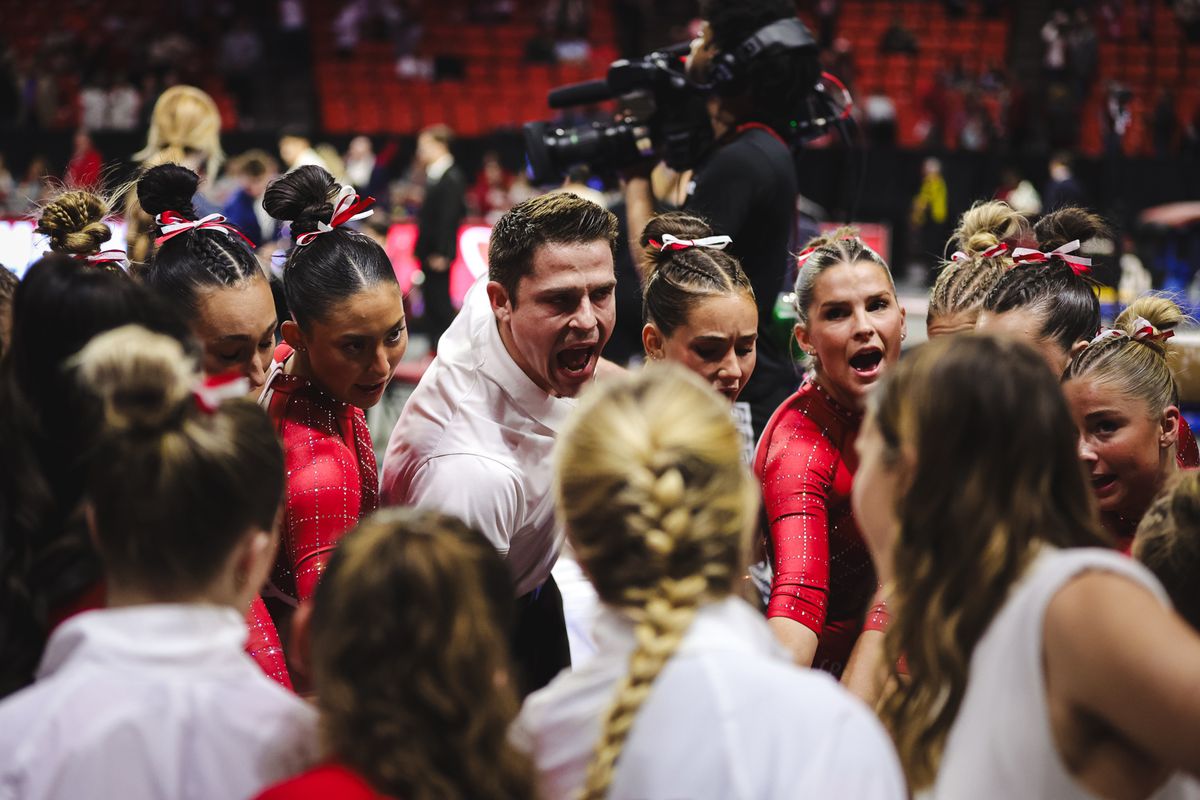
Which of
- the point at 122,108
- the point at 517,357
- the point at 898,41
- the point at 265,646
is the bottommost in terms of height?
the point at 265,646

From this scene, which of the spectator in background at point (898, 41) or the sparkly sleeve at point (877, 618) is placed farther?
the spectator in background at point (898, 41)

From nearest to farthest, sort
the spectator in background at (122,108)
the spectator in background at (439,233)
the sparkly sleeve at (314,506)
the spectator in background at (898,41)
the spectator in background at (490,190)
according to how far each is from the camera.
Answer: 1. the sparkly sleeve at (314,506)
2. the spectator in background at (439,233)
3. the spectator in background at (490,190)
4. the spectator in background at (122,108)
5. the spectator in background at (898,41)

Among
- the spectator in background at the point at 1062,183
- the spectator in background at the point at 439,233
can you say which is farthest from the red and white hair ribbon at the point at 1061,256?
the spectator in background at the point at 1062,183

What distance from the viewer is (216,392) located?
1478mm

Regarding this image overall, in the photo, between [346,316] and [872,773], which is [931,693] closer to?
[872,773]

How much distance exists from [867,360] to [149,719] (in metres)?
1.60

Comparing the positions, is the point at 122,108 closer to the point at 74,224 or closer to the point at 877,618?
the point at 74,224

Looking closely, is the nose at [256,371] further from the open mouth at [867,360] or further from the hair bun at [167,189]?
the open mouth at [867,360]

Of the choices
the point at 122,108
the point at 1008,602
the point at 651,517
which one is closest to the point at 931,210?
the point at 122,108

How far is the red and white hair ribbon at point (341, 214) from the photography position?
2428mm

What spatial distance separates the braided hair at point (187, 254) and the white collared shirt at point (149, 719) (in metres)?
1.00

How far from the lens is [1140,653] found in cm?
120

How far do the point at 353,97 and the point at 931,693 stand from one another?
14786 mm

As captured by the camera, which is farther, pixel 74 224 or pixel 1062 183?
pixel 1062 183
